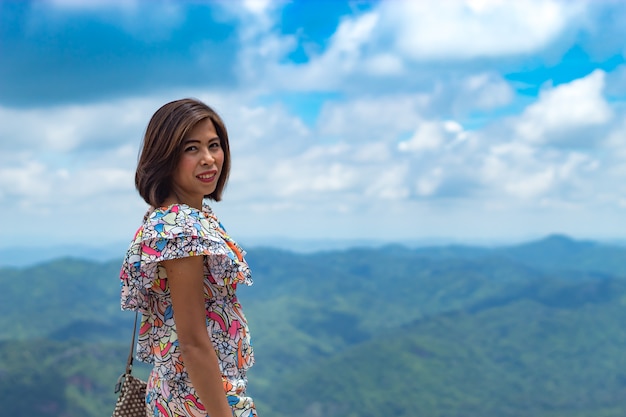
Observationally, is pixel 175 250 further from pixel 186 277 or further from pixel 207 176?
pixel 207 176

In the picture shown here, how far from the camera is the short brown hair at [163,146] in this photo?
331 cm

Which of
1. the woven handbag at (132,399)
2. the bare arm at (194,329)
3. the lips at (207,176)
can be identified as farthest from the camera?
the woven handbag at (132,399)

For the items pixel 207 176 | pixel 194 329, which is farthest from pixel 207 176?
pixel 194 329

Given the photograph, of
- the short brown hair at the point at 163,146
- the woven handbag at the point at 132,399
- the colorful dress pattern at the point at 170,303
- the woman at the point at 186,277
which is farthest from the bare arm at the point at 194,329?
the woven handbag at the point at 132,399

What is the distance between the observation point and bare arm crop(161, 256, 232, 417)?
10.1 feet

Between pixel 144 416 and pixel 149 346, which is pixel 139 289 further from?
pixel 144 416

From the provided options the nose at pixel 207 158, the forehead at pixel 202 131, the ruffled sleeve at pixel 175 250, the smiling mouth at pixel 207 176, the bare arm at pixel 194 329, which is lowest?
the bare arm at pixel 194 329

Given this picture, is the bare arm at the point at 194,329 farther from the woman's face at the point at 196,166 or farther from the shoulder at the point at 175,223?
the woman's face at the point at 196,166

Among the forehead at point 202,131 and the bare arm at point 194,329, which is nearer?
the bare arm at point 194,329

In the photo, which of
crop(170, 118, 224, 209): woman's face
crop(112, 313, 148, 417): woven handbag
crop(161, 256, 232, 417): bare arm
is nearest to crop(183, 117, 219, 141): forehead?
crop(170, 118, 224, 209): woman's face

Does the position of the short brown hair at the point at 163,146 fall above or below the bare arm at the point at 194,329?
above

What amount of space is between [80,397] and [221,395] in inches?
6621

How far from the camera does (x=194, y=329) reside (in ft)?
10.2

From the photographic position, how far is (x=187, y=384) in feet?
10.9
